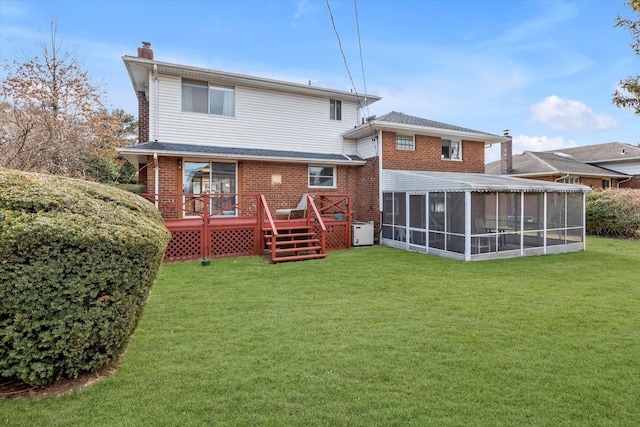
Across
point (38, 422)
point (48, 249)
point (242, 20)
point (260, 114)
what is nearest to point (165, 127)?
point (260, 114)

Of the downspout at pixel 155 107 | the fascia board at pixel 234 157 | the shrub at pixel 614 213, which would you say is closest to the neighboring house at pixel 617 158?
the shrub at pixel 614 213

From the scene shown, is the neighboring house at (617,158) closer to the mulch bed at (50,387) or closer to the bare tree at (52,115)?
the mulch bed at (50,387)

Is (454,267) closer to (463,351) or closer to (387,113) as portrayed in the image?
(463,351)

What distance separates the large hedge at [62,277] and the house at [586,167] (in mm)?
23772

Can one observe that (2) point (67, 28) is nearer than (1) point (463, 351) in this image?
No

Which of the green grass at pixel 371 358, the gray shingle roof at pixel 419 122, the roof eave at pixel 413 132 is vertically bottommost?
the green grass at pixel 371 358

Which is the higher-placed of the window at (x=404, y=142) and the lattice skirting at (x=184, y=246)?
the window at (x=404, y=142)

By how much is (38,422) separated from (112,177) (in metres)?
23.6

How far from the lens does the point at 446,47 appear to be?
12.4 metres

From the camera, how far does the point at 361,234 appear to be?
1259cm

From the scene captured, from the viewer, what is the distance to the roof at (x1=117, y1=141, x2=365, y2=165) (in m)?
10.2

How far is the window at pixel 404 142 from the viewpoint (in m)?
13.5

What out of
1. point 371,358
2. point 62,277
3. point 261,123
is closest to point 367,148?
point 261,123

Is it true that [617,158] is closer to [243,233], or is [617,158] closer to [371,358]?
[243,233]
